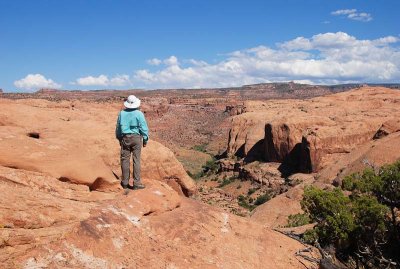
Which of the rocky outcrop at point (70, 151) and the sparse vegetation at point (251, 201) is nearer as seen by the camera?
the rocky outcrop at point (70, 151)

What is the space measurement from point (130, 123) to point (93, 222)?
3.11m

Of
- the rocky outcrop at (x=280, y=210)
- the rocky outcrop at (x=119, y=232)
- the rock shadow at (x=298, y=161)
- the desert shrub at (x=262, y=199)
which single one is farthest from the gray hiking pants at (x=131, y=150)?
the rock shadow at (x=298, y=161)

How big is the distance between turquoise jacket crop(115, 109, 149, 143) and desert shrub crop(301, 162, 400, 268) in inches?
325

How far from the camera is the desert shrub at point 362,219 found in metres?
16.3

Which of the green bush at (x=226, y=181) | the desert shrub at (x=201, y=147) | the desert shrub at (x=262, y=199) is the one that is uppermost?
the desert shrub at (x=262, y=199)

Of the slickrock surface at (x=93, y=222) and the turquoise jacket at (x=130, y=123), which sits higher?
the turquoise jacket at (x=130, y=123)

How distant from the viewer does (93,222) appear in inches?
329

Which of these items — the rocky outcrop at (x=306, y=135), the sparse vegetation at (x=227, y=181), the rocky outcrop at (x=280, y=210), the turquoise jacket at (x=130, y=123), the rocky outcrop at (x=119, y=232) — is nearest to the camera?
the rocky outcrop at (x=119, y=232)

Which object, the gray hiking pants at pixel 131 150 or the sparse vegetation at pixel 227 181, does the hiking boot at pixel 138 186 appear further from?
the sparse vegetation at pixel 227 181

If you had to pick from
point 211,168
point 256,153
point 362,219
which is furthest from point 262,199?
point 362,219

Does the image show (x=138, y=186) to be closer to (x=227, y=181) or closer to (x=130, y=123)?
(x=130, y=123)

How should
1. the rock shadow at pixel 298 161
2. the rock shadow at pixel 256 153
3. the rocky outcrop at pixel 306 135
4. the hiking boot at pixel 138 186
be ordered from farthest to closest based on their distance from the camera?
the rock shadow at pixel 256 153 → the rock shadow at pixel 298 161 → the rocky outcrop at pixel 306 135 → the hiking boot at pixel 138 186

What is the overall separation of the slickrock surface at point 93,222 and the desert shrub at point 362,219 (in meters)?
5.49

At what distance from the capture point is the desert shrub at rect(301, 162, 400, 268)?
16.3 metres
